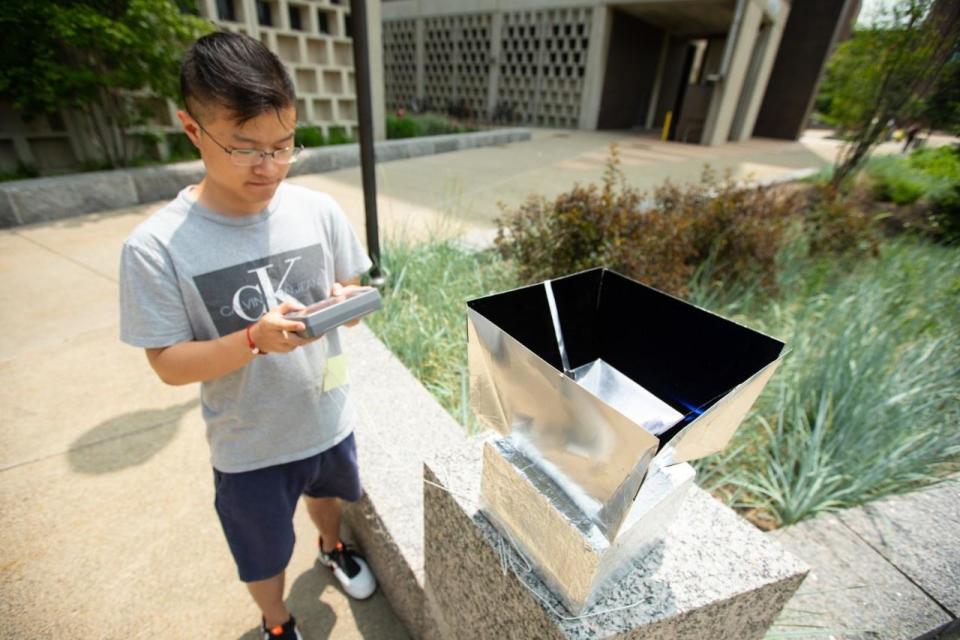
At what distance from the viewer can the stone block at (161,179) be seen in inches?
183

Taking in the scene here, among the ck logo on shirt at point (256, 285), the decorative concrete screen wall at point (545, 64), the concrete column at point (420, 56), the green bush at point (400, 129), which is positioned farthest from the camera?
the concrete column at point (420, 56)

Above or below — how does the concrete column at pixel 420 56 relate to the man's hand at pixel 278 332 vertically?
above

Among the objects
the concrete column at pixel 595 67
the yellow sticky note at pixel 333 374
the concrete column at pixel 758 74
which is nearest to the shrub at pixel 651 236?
the yellow sticky note at pixel 333 374

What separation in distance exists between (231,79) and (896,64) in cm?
603

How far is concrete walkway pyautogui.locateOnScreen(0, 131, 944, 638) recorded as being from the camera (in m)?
1.39

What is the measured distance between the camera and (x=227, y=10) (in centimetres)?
591

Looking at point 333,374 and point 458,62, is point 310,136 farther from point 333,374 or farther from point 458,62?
point 458,62

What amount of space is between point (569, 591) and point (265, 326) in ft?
2.37

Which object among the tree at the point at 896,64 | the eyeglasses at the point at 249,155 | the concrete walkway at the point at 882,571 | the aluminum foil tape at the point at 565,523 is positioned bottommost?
the concrete walkway at the point at 882,571

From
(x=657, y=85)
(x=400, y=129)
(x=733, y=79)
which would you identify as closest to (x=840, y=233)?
(x=400, y=129)

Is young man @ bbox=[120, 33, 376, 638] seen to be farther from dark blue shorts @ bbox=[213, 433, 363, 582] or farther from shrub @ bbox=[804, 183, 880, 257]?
shrub @ bbox=[804, 183, 880, 257]

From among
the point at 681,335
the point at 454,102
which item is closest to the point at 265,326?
the point at 681,335

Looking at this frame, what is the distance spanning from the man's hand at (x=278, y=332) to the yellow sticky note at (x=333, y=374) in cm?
30

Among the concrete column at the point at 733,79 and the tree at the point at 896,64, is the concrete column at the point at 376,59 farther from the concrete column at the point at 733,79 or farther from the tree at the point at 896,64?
the concrete column at the point at 733,79
